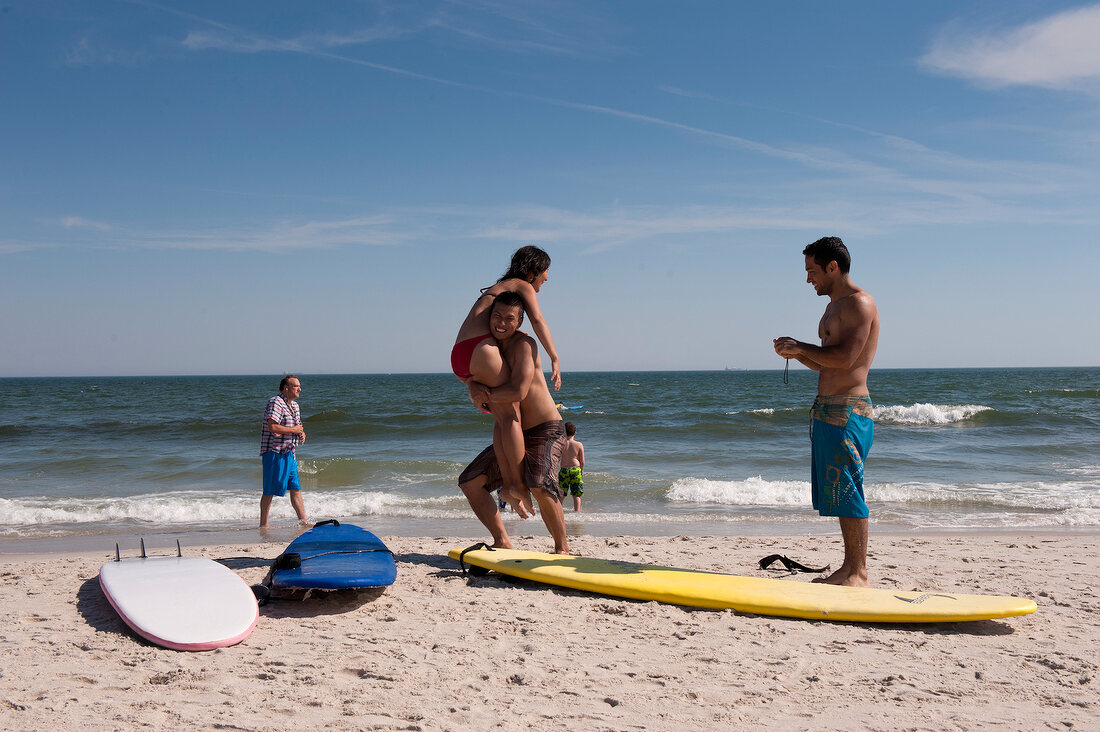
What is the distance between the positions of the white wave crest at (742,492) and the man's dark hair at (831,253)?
604 centimetres

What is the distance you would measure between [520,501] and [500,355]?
3.06 feet

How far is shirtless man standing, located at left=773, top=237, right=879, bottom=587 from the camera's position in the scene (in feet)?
14.0

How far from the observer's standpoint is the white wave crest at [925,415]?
23.3 m

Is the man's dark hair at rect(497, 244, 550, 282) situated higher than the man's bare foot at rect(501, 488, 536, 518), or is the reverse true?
the man's dark hair at rect(497, 244, 550, 282)

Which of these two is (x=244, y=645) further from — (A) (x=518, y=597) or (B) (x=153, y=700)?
(A) (x=518, y=597)

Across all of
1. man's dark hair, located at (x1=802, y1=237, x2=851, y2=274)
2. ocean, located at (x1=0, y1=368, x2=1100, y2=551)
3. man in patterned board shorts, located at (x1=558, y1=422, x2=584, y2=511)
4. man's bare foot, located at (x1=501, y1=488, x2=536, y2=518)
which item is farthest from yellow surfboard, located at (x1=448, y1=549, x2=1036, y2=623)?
man in patterned board shorts, located at (x1=558, y1=422, x2=584, y2=511)

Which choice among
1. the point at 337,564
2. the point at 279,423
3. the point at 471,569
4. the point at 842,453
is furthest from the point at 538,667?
the point at 279,423

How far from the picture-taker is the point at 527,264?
4797 millimetres

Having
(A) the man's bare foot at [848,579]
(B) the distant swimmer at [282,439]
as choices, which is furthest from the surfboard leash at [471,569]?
(B) the distant swimmer at [282,439]

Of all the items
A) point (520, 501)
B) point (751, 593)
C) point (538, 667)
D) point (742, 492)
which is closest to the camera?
point (538, 667)

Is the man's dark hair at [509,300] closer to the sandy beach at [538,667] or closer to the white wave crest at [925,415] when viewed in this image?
the sandy beach at [538,667]

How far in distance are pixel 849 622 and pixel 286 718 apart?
2775 millimetres

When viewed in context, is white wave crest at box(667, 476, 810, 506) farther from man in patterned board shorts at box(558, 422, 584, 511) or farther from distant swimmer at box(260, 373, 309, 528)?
distant swimmer at box(260, 373, 309, 528)

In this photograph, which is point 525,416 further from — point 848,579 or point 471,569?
point 848,579
